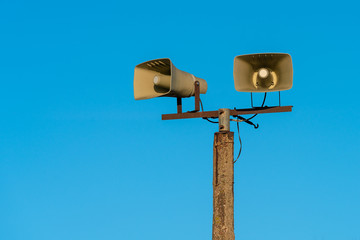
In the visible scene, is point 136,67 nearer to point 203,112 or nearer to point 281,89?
point 203,112

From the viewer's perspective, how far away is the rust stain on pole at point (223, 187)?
7.55 metres

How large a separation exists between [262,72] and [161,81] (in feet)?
4.44

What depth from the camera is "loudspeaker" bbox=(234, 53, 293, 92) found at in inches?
304

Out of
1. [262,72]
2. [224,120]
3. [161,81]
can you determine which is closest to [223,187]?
[224,120]

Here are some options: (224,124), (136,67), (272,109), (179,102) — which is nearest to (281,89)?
(272,109)

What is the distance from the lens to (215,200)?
7.65 meters

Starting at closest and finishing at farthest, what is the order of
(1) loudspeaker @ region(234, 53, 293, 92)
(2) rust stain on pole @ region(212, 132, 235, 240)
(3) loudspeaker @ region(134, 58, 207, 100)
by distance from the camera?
(2) rust stain on pole @ region(212, 132, 235, 240) < (1) loudspeaker @ region(234, 53, 293, 92) < (3) loudspeaker @ region(134, 58, 207, 100)

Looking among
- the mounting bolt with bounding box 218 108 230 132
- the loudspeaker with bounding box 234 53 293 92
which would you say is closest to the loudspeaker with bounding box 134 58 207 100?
the mounting bolt with bounding box 218 108 230 132

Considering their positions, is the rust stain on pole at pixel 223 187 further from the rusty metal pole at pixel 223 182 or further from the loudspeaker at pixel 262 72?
the loudspeaker at pixel 262 72

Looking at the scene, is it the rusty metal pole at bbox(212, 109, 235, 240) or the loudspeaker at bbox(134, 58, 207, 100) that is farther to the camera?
the loudspeaker at bbox(134, 58, 207, 100)

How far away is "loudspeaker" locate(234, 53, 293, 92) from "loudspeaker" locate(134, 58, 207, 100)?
2.46 ft

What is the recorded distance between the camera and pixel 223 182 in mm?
7645

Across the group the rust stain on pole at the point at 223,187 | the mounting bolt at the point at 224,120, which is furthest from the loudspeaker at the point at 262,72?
the rust stain on pole at the point at 223,187

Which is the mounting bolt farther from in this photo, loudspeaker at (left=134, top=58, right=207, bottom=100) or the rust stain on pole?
loudspeaker at (left=134, top=58, right=207, bottom=100)
